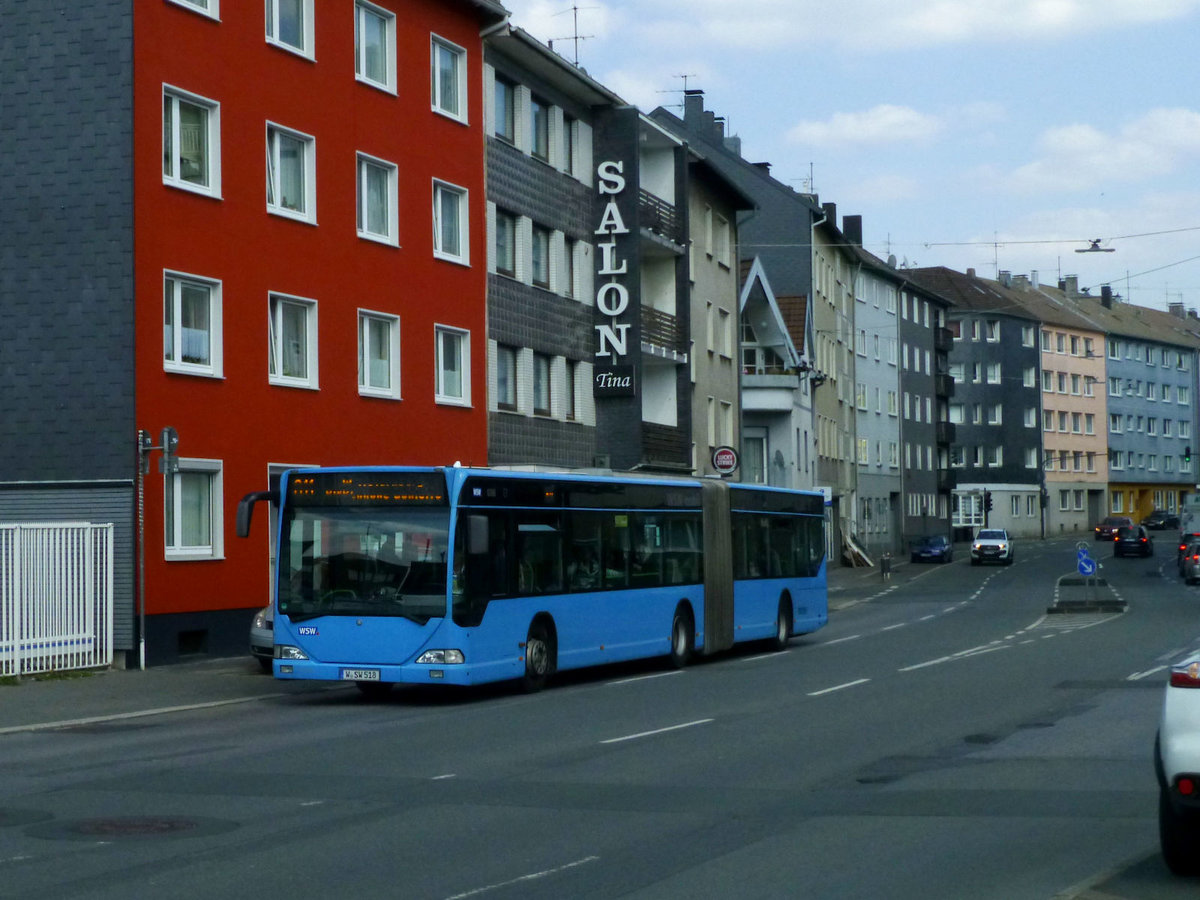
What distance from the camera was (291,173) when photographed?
99.6 ft

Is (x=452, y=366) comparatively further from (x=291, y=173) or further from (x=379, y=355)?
(x=291, y=173)

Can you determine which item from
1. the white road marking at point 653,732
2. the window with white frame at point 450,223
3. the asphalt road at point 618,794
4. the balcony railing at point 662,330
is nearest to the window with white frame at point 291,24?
the window with white frame at point 450,223

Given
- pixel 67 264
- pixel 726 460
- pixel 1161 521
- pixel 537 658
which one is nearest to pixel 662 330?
pixel 726 460

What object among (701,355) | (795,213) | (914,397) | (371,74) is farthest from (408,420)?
(914,397)

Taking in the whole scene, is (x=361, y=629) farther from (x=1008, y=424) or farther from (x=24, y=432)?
(x=1008, y=424)

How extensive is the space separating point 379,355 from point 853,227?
233 ft

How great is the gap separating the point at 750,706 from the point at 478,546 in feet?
11.1

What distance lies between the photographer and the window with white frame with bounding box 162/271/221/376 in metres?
26.7

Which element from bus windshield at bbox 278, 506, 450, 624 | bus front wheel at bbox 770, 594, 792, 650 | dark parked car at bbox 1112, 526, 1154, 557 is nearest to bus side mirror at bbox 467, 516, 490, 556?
bus windshield at bbox 278, 506, 450, 624

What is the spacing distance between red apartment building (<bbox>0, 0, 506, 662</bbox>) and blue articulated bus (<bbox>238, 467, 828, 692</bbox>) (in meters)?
5.88

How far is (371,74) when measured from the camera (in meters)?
32.9

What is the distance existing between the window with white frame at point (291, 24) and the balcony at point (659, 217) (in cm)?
1366

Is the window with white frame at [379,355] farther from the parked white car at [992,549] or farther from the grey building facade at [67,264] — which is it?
the parked white car at [992,549]

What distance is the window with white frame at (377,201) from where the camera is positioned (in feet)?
106
